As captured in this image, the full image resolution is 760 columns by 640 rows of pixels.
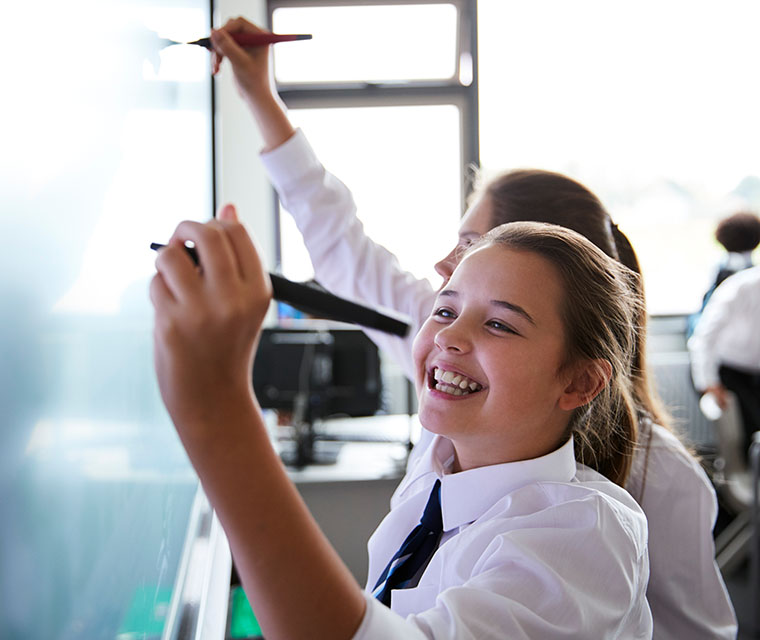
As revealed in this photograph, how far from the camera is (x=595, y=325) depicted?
833 mm

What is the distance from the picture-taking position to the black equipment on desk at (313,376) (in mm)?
2814

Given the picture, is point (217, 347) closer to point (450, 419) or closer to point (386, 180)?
point (450, 419)

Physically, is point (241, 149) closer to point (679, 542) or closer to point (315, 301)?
point (679, 542)

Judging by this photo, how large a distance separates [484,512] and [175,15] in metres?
0.63

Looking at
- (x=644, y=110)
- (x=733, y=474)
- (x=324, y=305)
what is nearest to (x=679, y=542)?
(x=324, y=305)

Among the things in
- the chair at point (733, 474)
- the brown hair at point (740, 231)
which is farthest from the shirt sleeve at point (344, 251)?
the brown hair at point (740, 231)

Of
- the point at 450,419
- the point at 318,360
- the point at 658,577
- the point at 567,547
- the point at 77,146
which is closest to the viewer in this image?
the point at 77,146

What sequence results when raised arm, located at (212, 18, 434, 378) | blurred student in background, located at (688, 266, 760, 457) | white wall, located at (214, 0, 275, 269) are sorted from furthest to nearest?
white wall, located at (214, 0, 275, 269) < blurred student in background, located at (688, 266, 760, 457) < raised arm, located at (212, 18, 434, 378)

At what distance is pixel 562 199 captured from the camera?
1.09m

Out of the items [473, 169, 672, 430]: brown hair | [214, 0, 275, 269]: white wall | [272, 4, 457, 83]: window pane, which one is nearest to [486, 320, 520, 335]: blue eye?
[473, 169, 672, 430]: brown hair

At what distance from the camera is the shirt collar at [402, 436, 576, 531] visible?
779 mm

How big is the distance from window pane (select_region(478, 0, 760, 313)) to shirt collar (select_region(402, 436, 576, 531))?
3617 mm

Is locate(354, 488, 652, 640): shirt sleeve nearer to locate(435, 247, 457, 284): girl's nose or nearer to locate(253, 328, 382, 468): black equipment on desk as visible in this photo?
locate(435, 247, 457, 284): girl's nose

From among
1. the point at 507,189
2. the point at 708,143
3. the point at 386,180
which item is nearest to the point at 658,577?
the point at 507,189
